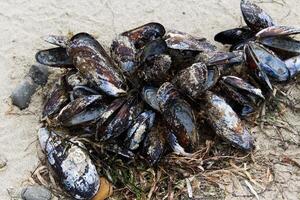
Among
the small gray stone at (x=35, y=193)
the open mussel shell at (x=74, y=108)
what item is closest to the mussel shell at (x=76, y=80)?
the open mussel shell at (x=74, y=108)

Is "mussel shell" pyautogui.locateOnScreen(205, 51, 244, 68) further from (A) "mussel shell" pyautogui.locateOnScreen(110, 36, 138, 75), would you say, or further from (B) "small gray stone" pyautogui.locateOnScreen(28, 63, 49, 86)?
(B) "small gray stone" pyautogui.locateOnScreen(28, 63, 49, 86)

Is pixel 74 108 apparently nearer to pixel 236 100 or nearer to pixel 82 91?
pixel 82 91

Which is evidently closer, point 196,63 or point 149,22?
point 196,63

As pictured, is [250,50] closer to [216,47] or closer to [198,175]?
[216,47]

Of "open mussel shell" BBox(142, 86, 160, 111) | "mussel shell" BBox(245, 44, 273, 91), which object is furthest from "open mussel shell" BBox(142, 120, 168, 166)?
"mussel shell" BBox(245, 44, 273, 91)

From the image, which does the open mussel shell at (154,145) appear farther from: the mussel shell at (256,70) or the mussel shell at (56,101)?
the mussel shell at (256,70)

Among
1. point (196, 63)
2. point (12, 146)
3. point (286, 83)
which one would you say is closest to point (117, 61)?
point (196, 63)
